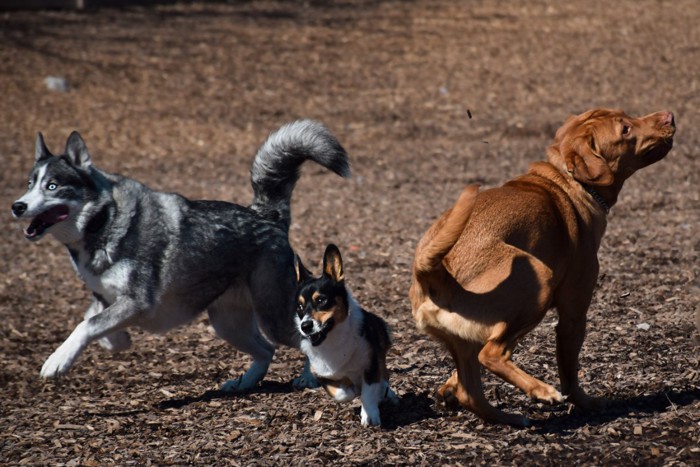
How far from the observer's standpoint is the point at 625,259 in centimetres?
782

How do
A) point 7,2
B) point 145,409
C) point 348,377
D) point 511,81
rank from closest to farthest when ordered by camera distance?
point 348,377 < point 145,409 < point 511,81 < point 7,2

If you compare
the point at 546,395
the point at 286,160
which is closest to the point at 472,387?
the point at 546,395

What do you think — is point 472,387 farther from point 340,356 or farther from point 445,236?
Result: point 445,236

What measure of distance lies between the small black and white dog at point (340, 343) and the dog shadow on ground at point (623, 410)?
832 millimetres

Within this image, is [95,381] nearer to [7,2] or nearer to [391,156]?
[391,156]

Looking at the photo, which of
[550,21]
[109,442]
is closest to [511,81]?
[550,21]

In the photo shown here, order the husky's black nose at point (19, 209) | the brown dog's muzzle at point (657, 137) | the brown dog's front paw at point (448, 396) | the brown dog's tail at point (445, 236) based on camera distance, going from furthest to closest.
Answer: the husky's black nose at point (19, 209) → the brown dog's muzzle at point (657, 137) → the brown dog's front paw at point (448, 396) → the brown dog's tail at point (445, 236)

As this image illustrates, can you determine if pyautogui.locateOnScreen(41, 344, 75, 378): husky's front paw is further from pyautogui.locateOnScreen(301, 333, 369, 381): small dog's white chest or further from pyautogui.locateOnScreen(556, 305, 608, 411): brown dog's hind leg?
pyautogui.locateOnScreen(556, 305, 608, 411): brown dog's hind leg

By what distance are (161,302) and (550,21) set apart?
1246cm

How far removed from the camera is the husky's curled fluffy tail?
5840 millimetres

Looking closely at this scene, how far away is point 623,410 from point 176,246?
2667mm

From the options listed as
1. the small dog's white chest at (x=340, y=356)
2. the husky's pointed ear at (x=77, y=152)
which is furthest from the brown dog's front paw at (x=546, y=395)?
the husky's pointed ear at (x=77, y=152)

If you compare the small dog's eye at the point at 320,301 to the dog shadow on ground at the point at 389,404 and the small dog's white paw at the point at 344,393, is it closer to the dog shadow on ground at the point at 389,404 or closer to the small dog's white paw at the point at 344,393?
the small dog's white paw at the point at 344,393

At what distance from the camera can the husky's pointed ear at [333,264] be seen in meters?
4.97
